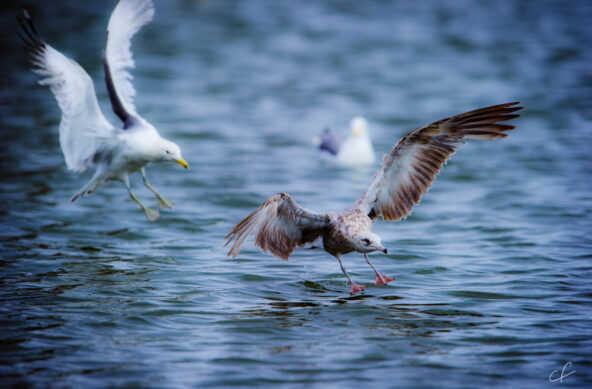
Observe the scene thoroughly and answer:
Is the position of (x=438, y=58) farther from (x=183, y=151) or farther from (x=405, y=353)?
(x=405, y=353)

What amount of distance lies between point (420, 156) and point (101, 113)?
135 inches

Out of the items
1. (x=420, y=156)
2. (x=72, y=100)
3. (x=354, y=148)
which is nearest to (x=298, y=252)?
(x=420, y=156)

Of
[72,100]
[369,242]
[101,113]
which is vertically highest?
[72,100]

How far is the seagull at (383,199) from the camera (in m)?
6.82

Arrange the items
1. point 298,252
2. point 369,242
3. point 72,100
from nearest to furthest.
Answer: point 369,242 → point 72,100 → point 298,252

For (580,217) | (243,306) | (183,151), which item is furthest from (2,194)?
(580,217)

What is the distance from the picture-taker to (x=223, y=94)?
18422 mm

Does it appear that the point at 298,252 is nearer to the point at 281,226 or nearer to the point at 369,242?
the point at 281,226

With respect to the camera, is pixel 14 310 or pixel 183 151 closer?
pixel 14 310

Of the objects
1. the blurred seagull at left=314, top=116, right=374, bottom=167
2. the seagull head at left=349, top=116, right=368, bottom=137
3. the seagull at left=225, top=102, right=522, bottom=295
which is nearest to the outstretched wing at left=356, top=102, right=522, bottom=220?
the seagull at left=225, top=102, right=522, bottom=295

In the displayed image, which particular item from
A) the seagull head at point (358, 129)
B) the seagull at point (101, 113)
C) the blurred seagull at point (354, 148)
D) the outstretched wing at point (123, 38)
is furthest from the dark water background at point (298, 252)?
the outstretched wing at point (123, 38)

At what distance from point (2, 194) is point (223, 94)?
8543mm

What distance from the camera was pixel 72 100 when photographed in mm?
8016

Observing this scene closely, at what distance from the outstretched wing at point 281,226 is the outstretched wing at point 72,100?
7.66ft
